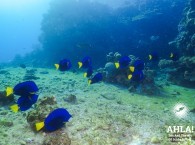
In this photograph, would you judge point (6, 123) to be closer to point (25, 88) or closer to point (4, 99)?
point (25, 88)

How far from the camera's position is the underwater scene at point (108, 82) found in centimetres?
649

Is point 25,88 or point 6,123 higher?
point 25,88

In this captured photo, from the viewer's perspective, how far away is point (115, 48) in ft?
72.6

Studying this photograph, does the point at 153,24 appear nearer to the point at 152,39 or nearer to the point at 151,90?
the point at 152,39

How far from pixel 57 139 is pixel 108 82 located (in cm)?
895

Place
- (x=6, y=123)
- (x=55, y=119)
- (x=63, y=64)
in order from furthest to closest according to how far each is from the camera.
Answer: (x=6, y=123) → (x=63, y=64) → (x=55, y=119)

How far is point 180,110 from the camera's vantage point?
9.99 metres

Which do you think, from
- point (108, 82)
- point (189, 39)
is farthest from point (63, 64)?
point (189, 39)

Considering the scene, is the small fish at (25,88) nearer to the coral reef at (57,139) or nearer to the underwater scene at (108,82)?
the underwater scene at (108,82)

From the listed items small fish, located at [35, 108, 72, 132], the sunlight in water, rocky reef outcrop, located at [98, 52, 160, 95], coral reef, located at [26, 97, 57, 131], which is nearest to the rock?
small fish, located at [35, 108, 72, 132]

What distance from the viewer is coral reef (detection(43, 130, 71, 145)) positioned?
611cm

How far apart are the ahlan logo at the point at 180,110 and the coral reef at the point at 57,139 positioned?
15.6ft

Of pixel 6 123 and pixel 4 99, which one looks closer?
pixel 6 123

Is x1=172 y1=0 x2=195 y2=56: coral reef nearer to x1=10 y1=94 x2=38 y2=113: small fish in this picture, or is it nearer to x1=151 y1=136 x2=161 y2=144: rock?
x1=151 y1=136 x2=161 y2=144: rock
